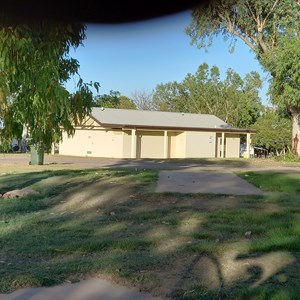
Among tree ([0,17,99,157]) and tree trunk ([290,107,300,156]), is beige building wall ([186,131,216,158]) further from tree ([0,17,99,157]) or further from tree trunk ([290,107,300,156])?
tree ([0,17,99,157])

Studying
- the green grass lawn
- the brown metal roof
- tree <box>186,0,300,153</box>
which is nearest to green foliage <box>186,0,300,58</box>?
tree <box>186,0,300,153</box>

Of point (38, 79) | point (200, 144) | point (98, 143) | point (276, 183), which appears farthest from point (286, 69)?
point (38, 79)

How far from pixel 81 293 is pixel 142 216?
156 inches

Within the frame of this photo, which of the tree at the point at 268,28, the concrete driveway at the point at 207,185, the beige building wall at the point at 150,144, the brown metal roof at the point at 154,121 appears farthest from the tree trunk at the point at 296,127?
the concrete driveway at the point at 207,185

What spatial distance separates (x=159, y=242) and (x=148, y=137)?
113 ft

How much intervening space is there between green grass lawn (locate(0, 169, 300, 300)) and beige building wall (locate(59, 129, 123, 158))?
91.5ft

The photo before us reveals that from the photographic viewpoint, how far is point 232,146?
47.0 m

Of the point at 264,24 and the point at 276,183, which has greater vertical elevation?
the point at 264,24

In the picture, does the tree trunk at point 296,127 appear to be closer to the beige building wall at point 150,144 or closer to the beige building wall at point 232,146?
the beige building wall at point 150,144

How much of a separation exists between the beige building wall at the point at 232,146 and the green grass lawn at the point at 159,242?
35.0m

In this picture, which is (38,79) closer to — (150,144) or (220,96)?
(150,144)

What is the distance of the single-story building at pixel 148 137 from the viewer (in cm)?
3966

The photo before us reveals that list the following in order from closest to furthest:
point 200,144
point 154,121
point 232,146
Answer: point 154,121 → point 200,144 → point 232,146

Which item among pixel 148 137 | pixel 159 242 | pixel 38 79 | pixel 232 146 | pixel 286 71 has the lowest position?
pixel 159 242
